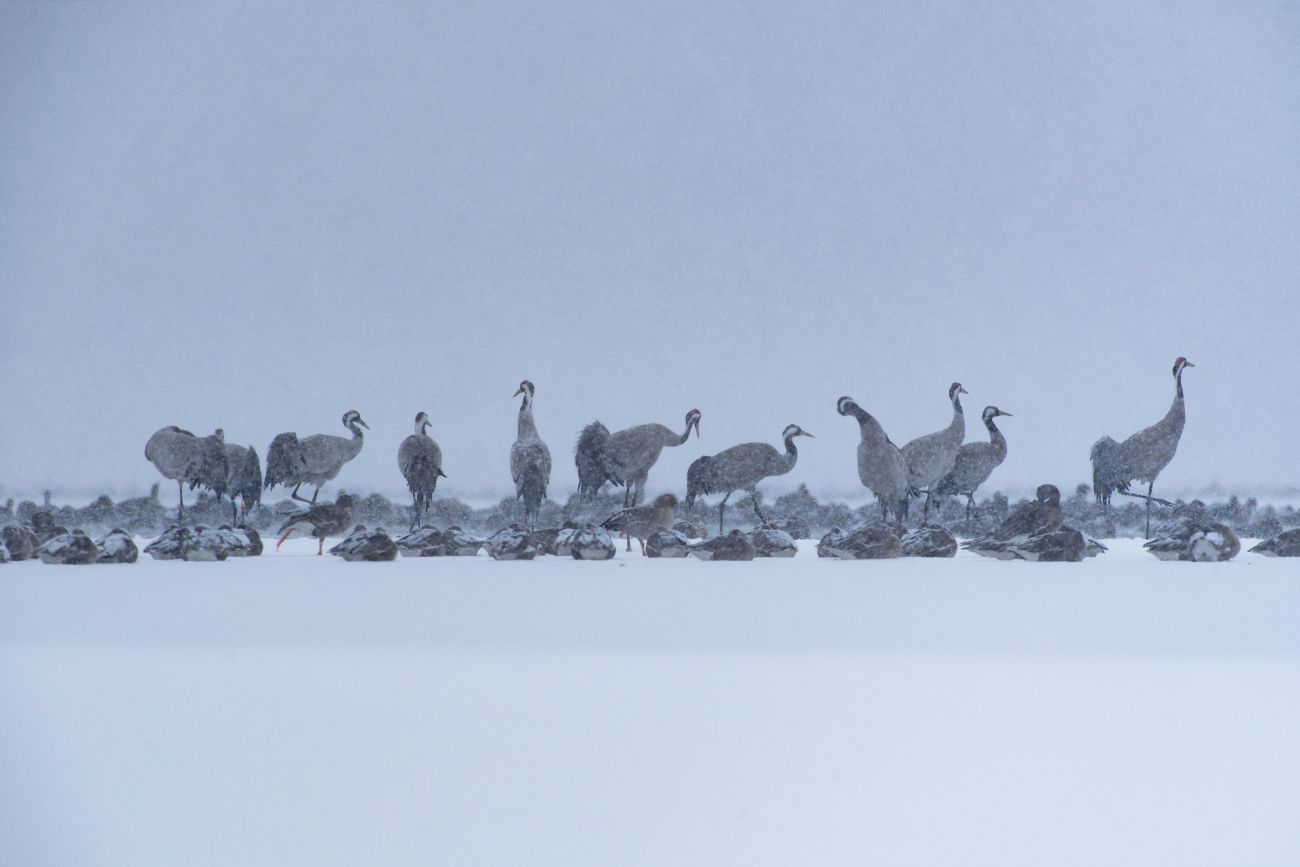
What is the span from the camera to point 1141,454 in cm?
643

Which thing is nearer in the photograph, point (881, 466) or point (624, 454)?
point (881, 466)

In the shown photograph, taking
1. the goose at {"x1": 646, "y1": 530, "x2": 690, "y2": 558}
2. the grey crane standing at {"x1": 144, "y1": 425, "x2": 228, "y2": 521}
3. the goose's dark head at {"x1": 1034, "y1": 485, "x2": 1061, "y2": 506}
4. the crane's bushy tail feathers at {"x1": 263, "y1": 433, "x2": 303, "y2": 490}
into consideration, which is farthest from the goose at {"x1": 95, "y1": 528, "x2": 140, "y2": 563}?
the goose's dark head at {"x1": 1034, "y1": 485, "x2": 1061, "y2": 506}

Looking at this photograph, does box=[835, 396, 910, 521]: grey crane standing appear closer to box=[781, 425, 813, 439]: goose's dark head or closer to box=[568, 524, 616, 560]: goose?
box=[781, 425, 813, 439]: goose's dark head

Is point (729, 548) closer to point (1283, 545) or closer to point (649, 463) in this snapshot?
point (649, 463)

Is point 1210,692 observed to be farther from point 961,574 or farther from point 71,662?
point 71,662

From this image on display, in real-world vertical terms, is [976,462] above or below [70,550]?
above

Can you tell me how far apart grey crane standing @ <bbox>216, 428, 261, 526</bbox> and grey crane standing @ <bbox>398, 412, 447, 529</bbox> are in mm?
1070

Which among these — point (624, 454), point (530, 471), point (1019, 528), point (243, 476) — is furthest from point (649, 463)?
point (243, 476)

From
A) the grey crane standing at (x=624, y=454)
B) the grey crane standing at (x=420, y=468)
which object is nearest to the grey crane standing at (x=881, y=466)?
the grey crane standing at (x=624, y=454)

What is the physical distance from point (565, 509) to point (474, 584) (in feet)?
10.4

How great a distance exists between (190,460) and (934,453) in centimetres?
527

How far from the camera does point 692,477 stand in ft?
21.4

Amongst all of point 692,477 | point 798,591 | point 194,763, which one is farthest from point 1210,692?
point 692,477

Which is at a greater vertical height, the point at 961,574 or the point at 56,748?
the point at 961,574
